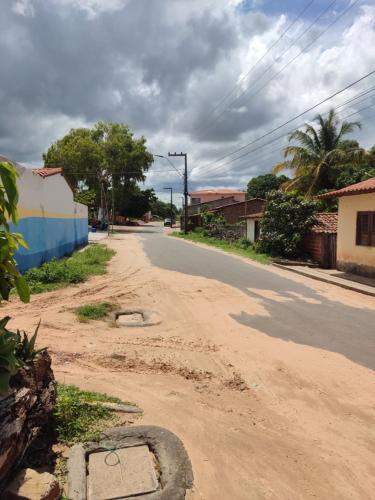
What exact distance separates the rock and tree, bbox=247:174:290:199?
58493mm

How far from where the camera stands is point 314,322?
28.0 ft

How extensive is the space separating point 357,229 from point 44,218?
39.6 ft

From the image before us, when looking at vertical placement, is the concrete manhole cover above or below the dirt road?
above

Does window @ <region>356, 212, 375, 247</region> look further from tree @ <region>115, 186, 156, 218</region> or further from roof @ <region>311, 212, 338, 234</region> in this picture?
tree @ <region>115, 186, 156, 218</region>

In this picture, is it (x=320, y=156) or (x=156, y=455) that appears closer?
(x=156, y=455)

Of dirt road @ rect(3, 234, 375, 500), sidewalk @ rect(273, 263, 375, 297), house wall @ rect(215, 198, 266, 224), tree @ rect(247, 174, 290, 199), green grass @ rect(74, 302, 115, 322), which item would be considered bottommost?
dirt road @ rect(3, 234, 375, 500)

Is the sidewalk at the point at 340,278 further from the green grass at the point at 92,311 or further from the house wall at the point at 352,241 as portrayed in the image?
the green grass at the point at 92,311

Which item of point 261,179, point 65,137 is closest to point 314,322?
point 65,137

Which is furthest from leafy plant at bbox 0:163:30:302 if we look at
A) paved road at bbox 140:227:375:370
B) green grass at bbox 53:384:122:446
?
paved road at bbox 140:227:375:370

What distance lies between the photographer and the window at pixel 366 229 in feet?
→ 46.3

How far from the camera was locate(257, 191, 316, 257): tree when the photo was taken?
20125 mm

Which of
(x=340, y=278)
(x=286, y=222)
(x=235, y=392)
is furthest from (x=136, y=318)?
(x=286, y=222)

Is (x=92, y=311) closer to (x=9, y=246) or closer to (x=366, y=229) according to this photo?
(x=9, y=246)

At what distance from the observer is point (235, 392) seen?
5.14 m
